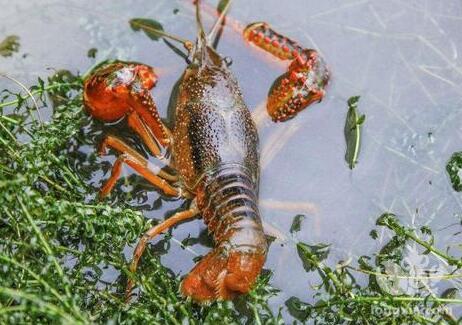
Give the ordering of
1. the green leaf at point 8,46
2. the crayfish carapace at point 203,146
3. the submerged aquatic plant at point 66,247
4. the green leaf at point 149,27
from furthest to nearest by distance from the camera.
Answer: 1. the green leaf at point 149,27
2. the green leaf at point 8,46
3. the crayfish carapace at point 203,146
4. the submerged aquatic plant at point 66,247

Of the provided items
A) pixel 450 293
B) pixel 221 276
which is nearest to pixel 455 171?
pixel 450 293

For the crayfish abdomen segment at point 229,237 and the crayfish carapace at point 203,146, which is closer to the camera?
the crayfish abdomen segment at point 229,237

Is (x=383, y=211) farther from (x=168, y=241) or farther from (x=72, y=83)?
(x=72, y=83)

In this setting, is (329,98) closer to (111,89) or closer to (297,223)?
(297,223)

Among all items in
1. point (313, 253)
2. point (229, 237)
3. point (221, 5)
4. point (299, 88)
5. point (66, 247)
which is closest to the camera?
point (66, 247)

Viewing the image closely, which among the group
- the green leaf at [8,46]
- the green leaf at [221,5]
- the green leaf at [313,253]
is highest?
the green leaf at [221,5]

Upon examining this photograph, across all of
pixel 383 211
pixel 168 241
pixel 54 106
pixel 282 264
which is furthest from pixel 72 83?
pixel 383 211

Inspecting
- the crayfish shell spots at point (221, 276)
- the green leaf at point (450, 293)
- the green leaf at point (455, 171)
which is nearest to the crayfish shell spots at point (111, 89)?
the crayfish shell spots at point (221, 276)

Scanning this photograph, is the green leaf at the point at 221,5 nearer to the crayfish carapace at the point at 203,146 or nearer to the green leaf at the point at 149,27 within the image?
the crayfish carapace at the point at 203,146
